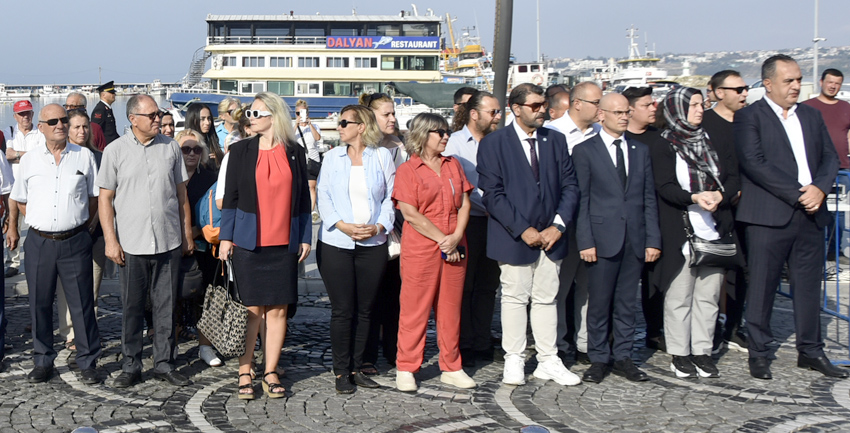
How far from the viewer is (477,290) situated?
6.70 meters

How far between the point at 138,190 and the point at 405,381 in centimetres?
231

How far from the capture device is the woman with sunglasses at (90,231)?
21.3ft

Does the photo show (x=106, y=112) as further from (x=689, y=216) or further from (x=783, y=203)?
(x=783, y=203)

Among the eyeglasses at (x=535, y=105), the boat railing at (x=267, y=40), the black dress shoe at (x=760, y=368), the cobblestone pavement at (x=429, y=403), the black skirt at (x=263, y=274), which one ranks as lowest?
the cobblestone pavement at (x=429, y=403)

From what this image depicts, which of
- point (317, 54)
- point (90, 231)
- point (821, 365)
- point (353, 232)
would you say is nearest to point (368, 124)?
point (353, 232)

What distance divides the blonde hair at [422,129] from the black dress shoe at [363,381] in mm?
1648

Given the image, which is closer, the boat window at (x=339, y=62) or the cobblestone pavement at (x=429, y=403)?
the cobblestone pavement at (x=429, y=403)

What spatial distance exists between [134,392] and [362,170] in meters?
2.22

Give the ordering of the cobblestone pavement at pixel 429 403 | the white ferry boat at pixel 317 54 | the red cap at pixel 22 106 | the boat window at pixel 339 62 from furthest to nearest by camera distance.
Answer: the boat window at pixel 339 62
the white ferry boat at pixel 317 54
the red cap at pixel 22 106
the cobblestone pavement at pixel 429 403

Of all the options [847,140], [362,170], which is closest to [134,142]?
[362,170]

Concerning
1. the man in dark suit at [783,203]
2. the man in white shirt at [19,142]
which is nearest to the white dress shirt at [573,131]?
the man in dark suit at [783,203]

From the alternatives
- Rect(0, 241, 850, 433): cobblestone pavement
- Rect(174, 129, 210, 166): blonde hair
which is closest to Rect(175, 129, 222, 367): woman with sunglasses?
Rect(174, 129, 210, 166): blonde hair

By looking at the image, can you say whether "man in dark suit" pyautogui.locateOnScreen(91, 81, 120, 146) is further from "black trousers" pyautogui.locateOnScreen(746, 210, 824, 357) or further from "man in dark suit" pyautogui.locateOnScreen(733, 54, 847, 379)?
"black trousers" pyautogui.locateOnScreen(746, 210, 824, 357)

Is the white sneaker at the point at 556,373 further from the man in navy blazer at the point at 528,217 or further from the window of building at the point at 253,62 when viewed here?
the window of building at the point at 253,62
